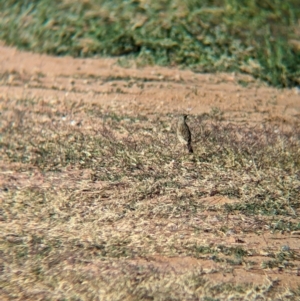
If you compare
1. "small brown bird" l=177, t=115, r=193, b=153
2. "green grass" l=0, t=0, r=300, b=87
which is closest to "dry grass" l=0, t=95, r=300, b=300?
"small brown bird" l=177, t=115, r=193, b=153

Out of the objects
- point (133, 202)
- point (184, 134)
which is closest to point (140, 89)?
point (184, 134)

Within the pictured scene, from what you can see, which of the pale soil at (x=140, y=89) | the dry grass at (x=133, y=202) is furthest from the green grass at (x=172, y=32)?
the dry grass at (x=133, y=202)

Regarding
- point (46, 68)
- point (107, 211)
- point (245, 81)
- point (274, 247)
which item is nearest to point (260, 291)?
point (274, 247)

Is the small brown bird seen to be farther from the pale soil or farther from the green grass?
the green grass

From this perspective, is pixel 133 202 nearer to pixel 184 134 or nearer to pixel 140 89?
pixel 184 134

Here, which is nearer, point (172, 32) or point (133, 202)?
point (133, 202)

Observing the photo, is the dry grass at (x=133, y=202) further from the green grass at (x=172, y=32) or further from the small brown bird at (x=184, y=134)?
the green grass at (x=172, y=32)

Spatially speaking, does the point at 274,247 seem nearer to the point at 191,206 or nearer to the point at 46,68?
the point at 191,206
